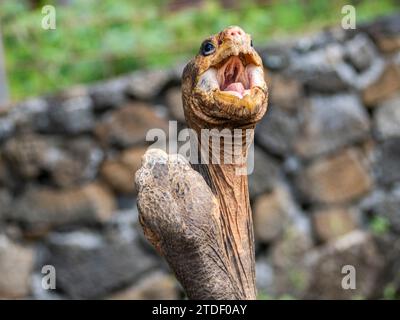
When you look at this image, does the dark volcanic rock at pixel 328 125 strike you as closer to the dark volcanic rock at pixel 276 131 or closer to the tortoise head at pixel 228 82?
the dark volcanic rock at pixel 276 131

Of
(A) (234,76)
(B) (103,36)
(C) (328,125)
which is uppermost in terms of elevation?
(B) (103,36)

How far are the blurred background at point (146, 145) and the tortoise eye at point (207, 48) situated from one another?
212cm

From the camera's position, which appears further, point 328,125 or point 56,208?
point 328,125

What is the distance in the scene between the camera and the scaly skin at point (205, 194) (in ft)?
5.91

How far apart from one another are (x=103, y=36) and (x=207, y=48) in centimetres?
303

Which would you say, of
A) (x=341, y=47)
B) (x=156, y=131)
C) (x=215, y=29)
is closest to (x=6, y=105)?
(x=156, y=131)

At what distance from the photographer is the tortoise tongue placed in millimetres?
1817

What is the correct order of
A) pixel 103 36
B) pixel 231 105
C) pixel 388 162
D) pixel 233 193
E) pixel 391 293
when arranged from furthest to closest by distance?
pixel 103 36, pixel 388 162, pixel 391 293, pixel 233 193, pixel 231 105

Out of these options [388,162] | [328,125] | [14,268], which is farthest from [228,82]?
[388,162]

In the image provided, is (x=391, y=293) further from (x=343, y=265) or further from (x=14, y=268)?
(x=14, y=268)

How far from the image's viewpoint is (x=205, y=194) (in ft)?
6.10

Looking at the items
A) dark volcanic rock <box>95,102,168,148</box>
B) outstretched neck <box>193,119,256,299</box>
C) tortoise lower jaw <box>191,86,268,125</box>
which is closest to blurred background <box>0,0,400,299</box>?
dark volcanic rock <box>95,102,168,148</box>

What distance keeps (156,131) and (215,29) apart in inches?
38.7

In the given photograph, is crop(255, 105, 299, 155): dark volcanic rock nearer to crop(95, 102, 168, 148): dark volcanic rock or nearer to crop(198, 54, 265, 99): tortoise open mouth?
crop(95, 102, 168, 148): dark volcanic rock
